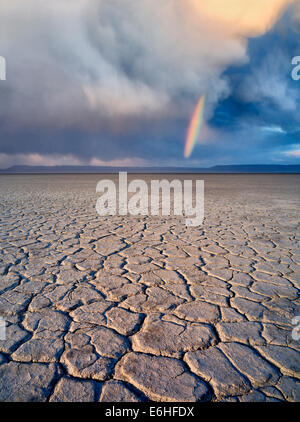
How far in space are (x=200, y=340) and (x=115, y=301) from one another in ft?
2.37

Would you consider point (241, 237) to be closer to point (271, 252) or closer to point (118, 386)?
point (271, 252)

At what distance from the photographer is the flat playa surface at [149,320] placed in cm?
117

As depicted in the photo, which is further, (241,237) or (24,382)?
(241,237)

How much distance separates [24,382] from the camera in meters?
1.17

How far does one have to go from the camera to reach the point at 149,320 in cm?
Answer: 166

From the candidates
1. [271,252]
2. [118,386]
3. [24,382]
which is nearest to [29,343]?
[24,382]

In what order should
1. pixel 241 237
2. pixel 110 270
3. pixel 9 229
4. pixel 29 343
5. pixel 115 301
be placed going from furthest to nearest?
pixel 9 229, pixel 241 237, pixel 110 270, pixel 115 301, pixel 29 343

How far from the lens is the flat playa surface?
117cm
